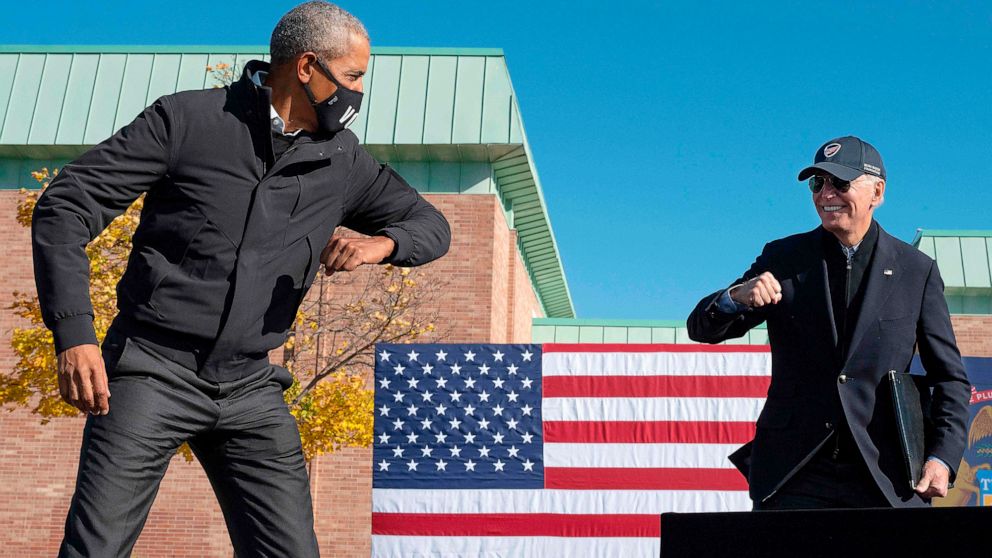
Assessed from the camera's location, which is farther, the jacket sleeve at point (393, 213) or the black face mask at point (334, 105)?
the jacket sleeve at point (393, 213)

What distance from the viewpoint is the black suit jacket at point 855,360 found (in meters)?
3.74

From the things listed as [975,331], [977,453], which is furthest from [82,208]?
[975,331]

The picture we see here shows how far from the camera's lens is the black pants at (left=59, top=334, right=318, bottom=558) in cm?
299

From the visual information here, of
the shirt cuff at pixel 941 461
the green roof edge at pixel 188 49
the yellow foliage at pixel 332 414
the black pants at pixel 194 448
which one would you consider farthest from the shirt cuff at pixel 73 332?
the green roof edge at pixel 188 49

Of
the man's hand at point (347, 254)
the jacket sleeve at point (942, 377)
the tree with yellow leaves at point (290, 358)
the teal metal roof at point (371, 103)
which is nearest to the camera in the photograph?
the man's hand at point (347, 254)

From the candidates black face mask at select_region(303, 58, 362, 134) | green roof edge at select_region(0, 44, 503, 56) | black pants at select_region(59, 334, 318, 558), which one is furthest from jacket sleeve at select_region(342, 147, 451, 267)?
green roof edge at select_region(0, 44, 503, 56)

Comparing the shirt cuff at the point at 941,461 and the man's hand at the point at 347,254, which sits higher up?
the man's hand at the point at 347,254

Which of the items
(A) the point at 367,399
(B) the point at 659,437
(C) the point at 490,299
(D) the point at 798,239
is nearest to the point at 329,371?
(A) the point at 367,399

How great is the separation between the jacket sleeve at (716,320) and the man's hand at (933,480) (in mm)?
A: 738

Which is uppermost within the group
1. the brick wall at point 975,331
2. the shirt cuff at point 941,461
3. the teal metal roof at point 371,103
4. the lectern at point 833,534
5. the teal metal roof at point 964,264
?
the teal metal roof at point 371,103

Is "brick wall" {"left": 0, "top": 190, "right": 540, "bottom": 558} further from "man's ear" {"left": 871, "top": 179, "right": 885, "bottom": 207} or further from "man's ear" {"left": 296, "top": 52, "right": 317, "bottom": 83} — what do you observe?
"man's ear" {"left": 296, "top": 52, "right": 317, "bottom": 83}

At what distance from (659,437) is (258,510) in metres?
6.18

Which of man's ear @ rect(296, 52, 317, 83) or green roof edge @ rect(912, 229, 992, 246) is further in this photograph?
green roof edge @ rect(912, 229, 992, 246)

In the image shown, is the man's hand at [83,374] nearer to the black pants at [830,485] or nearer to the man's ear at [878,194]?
the black pants at [830,485]
